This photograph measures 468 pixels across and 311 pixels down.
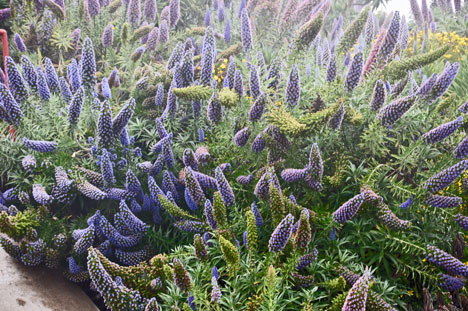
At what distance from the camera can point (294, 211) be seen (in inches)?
111

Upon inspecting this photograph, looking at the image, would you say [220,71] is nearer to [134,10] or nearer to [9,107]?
[134,10]

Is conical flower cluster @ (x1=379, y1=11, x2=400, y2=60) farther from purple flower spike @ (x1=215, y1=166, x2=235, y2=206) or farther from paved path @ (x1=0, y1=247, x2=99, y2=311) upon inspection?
paved path @ (x1=0, y1=247, x2=99, y2=311)

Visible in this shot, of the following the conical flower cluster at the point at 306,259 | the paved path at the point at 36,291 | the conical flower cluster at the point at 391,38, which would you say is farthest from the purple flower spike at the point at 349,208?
the paved path at the point at 36,291

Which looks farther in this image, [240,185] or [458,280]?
[240,185]

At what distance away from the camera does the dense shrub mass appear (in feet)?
8.75

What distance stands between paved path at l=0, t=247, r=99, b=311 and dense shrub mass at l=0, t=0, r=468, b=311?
97 mm

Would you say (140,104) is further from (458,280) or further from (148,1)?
(458,280)

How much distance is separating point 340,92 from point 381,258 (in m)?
1.35

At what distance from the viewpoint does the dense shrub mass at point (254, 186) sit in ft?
→ 8.75

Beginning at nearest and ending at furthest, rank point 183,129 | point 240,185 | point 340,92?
1. point 240,185
2. point 340,92
3. point 183,129

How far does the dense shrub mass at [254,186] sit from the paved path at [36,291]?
0.10m

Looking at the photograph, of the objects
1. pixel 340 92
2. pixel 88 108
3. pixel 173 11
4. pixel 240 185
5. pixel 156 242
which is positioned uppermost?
pixel 173 11

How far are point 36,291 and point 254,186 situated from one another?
1694 mm

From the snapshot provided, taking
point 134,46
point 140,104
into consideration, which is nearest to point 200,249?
point 140,104
